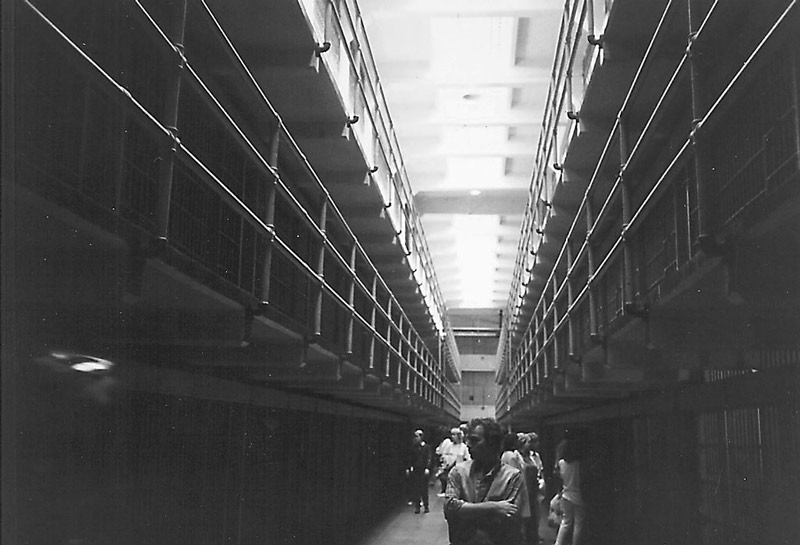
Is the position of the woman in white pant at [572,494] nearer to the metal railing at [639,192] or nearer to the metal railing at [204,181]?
the metal railing at [639,192]

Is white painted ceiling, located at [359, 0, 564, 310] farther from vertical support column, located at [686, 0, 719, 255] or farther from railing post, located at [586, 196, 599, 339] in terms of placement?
vertical support column, located at [686, 0, 719, 255]

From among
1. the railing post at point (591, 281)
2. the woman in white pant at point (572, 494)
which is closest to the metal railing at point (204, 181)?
the railing post at point (591, 281)

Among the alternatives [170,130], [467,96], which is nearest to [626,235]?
[170,130]

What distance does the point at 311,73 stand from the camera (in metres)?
8.06

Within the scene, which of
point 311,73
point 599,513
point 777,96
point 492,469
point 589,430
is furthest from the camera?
point 589,430

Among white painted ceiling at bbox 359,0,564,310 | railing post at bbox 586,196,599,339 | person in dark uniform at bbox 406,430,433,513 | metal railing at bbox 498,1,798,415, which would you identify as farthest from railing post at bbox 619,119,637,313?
person in dark uniform at bbox 406,430,433,513

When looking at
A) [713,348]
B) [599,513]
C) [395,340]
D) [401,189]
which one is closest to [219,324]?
[713,348]

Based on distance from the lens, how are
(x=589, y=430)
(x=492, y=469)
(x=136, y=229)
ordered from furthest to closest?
(x=589, y=430) → (x=492, y=469) → (x=136, y=229)

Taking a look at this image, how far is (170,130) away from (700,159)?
215cm

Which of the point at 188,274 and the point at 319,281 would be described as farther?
the point at 319,281

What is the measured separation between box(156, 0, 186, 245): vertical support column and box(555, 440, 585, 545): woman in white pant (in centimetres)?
581

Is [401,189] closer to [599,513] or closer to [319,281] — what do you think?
[599,513]

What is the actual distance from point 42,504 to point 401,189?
12.7 meters

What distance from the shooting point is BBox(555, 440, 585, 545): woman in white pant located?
27.6 feet
